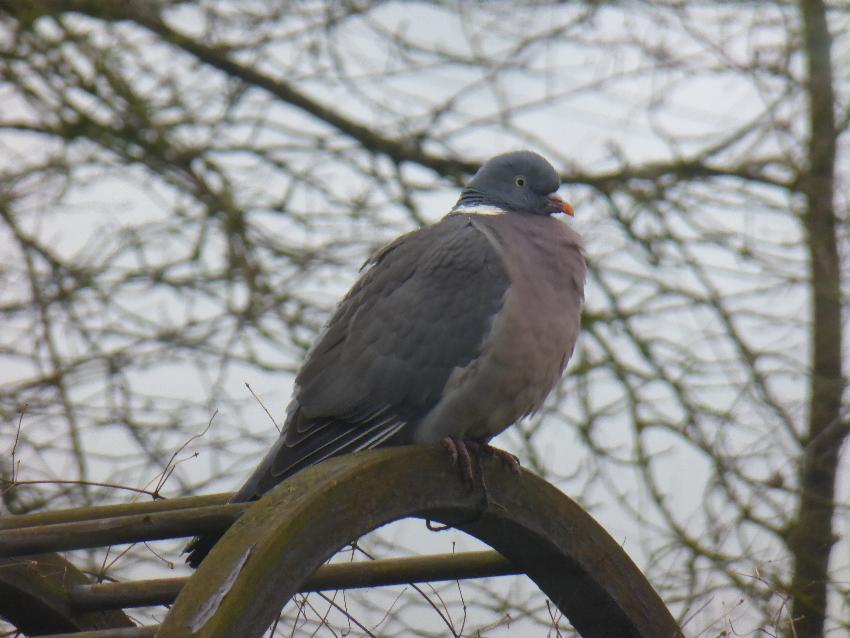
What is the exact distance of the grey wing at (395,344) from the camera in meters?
3.22

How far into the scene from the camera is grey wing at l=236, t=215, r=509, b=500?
3.22 metres

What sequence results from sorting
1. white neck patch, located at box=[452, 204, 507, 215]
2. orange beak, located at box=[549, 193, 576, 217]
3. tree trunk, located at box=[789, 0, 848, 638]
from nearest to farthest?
white neck patch, located at box=[452, 204, 507, 215] → orange beak, located at box=[549, 193, 576, 217] → tree trunk, located at box=[789, 0, 848, 638]

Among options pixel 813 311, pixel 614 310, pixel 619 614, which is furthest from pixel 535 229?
pixel 813 311

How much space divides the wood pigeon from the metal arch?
1.62ft

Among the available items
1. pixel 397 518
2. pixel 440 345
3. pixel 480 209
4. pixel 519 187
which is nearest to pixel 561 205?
pixel 519 187

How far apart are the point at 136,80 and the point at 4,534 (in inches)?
161

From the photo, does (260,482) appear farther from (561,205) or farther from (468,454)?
(561,205)

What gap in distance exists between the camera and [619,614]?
2578 millimetres

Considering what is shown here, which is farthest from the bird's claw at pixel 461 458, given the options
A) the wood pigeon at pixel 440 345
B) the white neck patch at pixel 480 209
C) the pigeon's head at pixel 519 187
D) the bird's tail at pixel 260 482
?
the pigeon's head at pixel 519 187

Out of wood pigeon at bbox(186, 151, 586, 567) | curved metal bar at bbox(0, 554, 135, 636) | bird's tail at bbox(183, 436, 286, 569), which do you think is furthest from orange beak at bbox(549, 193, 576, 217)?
curved metal bar at bbox(0, 554, 135, 636)

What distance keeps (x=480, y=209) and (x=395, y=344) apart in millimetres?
783

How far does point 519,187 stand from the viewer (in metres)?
4.09

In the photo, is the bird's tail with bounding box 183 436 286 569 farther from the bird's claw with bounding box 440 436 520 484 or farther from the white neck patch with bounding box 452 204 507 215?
the white neck patch with bounding box 452 204 507 215

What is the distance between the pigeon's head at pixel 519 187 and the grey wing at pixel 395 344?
45 centimetres
